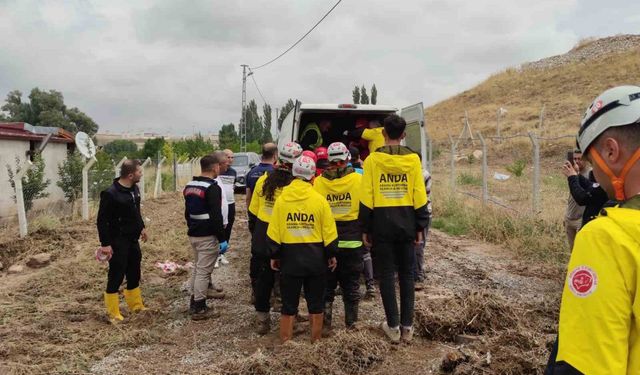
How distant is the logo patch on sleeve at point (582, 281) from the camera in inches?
48.0

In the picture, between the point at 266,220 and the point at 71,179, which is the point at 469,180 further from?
the point at 266,220

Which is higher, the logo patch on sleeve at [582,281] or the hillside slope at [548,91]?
the hillside slope at [548,91]

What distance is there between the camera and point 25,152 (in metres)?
12.3

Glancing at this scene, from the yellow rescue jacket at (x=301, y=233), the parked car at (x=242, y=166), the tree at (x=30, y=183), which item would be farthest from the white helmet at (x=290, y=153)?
the parked car at (x=242, y=166)

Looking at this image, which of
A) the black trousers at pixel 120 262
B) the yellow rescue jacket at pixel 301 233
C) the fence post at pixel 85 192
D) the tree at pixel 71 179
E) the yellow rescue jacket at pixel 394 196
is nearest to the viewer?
the yellow rescue jacket at pixel 301 233

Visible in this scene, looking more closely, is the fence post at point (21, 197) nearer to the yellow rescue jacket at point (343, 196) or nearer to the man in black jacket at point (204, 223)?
the man in black jacket at point (204, 223)

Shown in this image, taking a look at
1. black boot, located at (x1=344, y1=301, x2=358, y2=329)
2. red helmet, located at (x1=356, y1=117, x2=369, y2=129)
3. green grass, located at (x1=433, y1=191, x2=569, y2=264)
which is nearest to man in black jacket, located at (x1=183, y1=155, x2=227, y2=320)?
black boot, located at (x1=344, y1=301, x2=358, y2=329)

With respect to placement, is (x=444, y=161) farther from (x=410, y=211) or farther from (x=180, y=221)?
(x=410, y=211)

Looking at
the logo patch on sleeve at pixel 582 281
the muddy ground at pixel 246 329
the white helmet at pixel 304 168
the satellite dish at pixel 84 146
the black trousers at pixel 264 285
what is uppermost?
the satellite dish at pixel 84 146

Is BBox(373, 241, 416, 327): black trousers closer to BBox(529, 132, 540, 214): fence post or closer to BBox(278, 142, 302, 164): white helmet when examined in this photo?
BBox(278, 142, 302, 164): white helmet

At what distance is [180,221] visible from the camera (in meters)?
12.1

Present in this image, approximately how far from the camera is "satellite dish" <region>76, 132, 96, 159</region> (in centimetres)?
1155

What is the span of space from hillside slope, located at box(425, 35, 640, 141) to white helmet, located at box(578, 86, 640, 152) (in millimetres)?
27470

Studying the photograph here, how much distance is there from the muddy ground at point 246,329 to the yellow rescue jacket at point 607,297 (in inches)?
83.7
